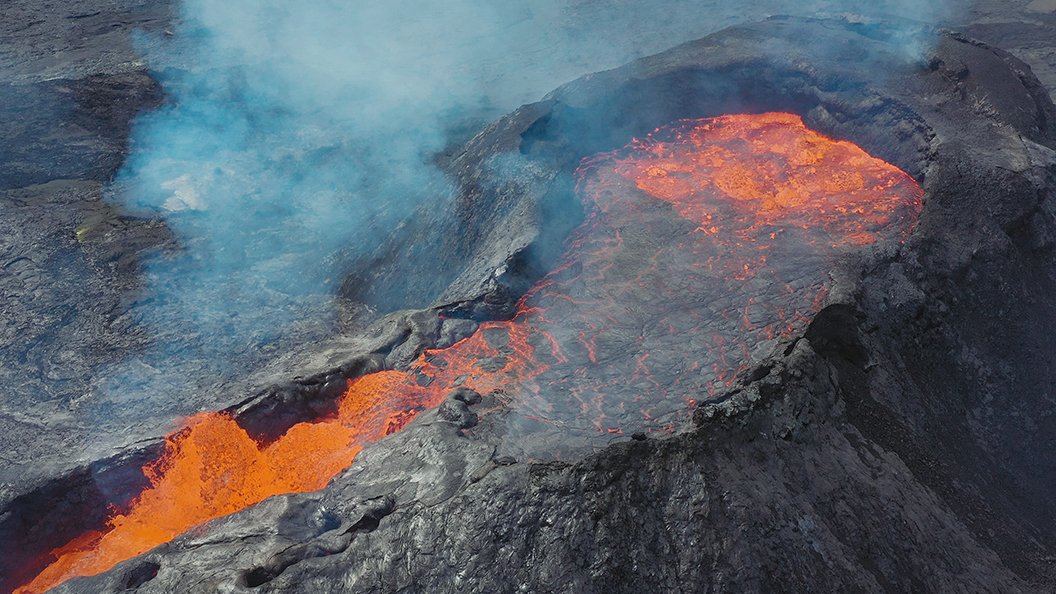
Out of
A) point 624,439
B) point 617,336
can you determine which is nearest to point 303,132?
point 617,336

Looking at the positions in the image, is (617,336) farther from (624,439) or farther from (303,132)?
(303,132)

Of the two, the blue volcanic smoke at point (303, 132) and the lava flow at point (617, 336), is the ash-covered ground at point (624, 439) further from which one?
the lava flow at point (617, 336)

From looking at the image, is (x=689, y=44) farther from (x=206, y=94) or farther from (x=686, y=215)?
(x=206, y=94)

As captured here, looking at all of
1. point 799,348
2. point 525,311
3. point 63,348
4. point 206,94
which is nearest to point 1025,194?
point 799,348

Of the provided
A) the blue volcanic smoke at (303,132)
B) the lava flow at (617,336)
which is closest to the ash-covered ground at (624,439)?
the blue volcanic smoke at (303,132)

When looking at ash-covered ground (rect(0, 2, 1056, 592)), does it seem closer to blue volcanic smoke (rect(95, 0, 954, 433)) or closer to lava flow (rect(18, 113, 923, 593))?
blue volcanic smoke (rect(95, 0, 954, 433))

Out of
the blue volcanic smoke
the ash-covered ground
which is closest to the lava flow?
the ash-covered ground
